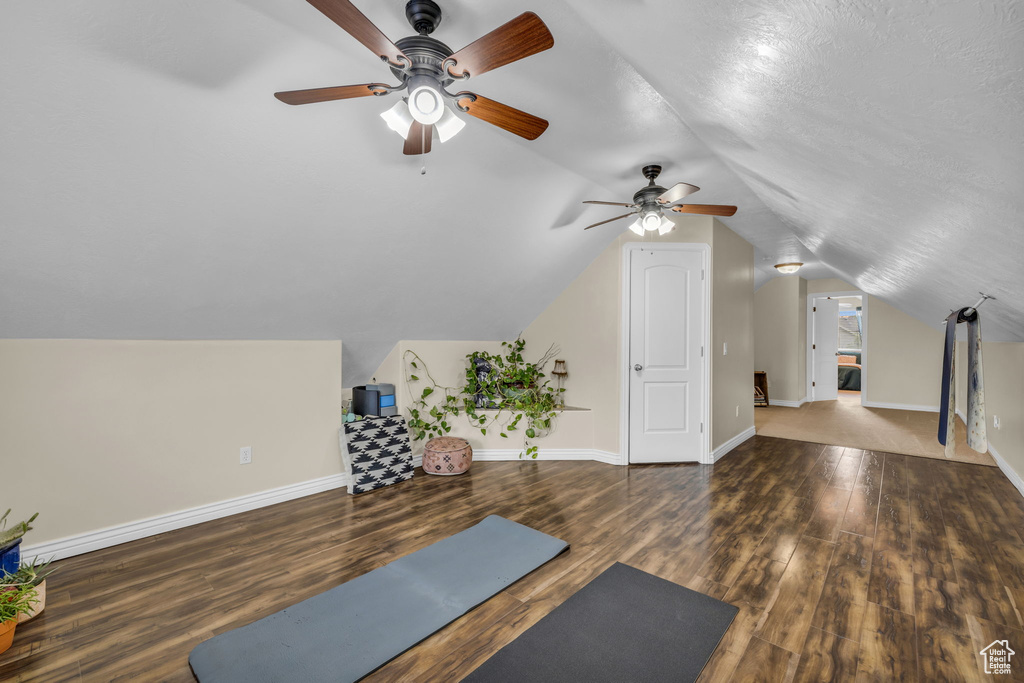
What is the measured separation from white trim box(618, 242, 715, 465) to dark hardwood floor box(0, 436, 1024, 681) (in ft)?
1.25

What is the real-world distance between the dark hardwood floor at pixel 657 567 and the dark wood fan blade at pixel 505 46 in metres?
2.12

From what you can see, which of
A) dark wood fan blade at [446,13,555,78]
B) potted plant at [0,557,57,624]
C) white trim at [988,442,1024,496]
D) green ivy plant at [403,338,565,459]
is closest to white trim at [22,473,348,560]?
potted plant at [0,557,57,624]

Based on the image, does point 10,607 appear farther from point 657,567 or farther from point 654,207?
point 654,207

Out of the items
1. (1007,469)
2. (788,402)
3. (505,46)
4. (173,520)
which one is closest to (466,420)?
(173,520)

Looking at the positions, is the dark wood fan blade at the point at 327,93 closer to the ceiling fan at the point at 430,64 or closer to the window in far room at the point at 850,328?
the ceiling fan at the point at 430,64

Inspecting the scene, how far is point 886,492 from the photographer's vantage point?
3.47m

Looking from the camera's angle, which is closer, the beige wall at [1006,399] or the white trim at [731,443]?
the beige wall at [1006,399]

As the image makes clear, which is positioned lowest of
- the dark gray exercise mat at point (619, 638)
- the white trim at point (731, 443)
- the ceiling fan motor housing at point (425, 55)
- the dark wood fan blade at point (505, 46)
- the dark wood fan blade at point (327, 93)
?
the dark gray exercise mat at point (619, 638)

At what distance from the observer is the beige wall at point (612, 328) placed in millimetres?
4234

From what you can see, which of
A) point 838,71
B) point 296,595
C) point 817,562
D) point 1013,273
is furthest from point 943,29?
point 296,595

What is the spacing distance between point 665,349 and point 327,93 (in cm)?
355

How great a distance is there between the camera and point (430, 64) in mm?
1562

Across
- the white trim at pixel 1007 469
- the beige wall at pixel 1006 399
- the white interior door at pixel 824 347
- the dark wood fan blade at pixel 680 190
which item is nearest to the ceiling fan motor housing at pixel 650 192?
the dark wood fan blade at pixel 680 190

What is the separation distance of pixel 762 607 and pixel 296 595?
7.10ft
